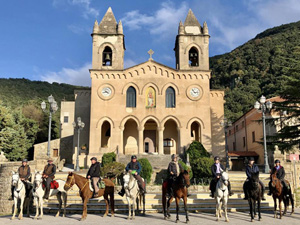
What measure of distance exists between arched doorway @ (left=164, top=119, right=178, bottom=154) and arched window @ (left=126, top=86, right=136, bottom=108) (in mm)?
4353

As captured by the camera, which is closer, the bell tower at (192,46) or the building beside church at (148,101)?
the building beside church at (148,101)

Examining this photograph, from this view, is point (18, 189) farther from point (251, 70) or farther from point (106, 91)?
point (251, 70)

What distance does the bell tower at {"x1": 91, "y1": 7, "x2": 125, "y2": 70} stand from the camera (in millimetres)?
32469

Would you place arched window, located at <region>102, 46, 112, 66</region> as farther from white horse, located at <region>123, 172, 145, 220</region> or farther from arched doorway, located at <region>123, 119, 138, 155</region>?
white horse, located at <region>123, 172, 145, 220</region>

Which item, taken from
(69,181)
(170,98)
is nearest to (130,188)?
(69,181)

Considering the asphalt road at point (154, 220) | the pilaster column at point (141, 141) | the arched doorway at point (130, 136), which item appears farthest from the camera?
the arched doorway at point (130, 136)

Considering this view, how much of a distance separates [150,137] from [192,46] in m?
11.0

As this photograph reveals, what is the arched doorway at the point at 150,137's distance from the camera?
108 feet

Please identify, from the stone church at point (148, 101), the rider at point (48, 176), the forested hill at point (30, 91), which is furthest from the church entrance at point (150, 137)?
the forested hill at point (30, 91)

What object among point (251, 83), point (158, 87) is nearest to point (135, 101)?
point (158, 87)

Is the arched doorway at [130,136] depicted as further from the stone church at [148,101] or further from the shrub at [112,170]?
the shrub at [112,170]

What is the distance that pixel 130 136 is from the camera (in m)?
32.6

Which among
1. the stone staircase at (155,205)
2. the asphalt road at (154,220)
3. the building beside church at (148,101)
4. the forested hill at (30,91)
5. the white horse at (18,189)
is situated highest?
the forested hill at (30,91)

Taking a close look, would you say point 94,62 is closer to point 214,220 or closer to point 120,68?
point 120,68
